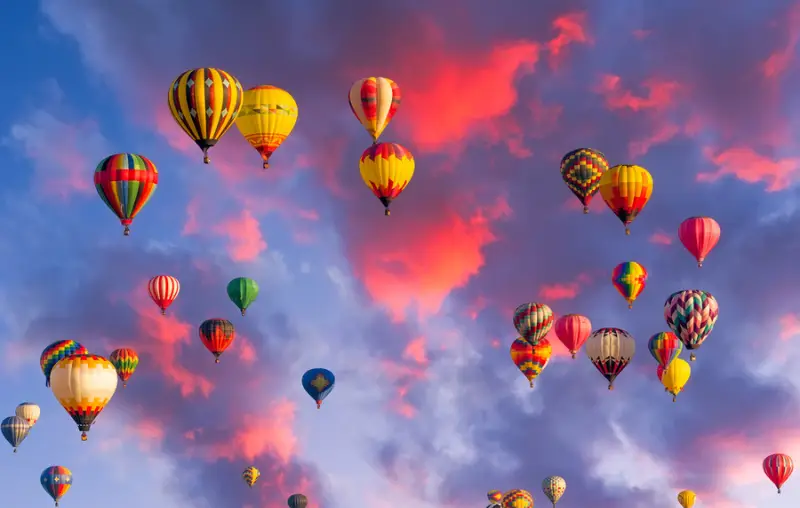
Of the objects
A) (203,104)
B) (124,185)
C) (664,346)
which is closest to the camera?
(203,104)

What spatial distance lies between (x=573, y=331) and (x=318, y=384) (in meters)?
19.4

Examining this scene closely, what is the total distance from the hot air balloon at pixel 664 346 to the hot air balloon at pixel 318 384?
2219 centimetres

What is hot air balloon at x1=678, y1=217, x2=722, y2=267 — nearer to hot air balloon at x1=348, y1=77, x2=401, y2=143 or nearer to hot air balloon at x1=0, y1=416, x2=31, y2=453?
hot air balloon at x1=348, y1=77, x2=401, y2=143

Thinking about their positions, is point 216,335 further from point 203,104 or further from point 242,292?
point 203,104

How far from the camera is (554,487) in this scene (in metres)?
110

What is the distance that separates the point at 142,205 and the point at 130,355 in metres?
22.4

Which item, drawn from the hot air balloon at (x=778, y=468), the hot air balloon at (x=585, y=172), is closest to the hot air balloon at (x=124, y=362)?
the hot air balloon at (x=585, y=172)

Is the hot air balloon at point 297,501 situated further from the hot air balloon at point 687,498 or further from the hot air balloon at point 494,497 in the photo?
the hot air balloon at point 687,498

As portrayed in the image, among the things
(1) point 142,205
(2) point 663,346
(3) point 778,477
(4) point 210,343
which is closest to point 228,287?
(4) point 210,343

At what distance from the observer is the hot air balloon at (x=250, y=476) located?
378 ft

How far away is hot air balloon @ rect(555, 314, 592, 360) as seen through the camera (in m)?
92.7

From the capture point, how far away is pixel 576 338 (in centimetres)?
9262

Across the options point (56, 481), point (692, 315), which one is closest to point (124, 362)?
point (56, 481)

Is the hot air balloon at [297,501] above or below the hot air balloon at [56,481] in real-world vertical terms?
above
